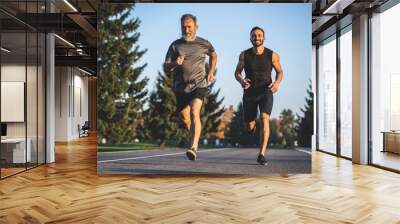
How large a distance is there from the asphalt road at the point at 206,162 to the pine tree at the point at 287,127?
176 mm

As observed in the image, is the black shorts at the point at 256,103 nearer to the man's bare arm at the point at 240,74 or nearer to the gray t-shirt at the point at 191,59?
the man's bare arm at the point at 240,74

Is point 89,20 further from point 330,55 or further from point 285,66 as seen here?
point 330,55

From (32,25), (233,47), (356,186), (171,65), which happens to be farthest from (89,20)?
(356,186)

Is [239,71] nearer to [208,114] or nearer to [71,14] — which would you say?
[208,114]

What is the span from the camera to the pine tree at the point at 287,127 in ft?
21.0

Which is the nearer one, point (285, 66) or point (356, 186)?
point (356, 186)

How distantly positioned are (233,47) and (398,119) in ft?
11.0

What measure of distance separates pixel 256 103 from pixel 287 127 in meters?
0.65

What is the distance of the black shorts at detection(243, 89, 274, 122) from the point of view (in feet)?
20.9

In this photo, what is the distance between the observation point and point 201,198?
4.89 meters

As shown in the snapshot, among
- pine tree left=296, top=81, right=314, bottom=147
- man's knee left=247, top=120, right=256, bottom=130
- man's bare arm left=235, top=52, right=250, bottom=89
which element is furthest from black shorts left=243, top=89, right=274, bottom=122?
pine tree left=296, top=81, right=314, bottom=147

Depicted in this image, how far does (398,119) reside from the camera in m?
7.09

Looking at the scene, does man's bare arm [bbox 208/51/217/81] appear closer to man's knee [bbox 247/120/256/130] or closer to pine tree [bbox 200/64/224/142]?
pine tree [bbox 200/64/224/142]

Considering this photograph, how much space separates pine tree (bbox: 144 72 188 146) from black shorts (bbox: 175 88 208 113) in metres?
0.07
